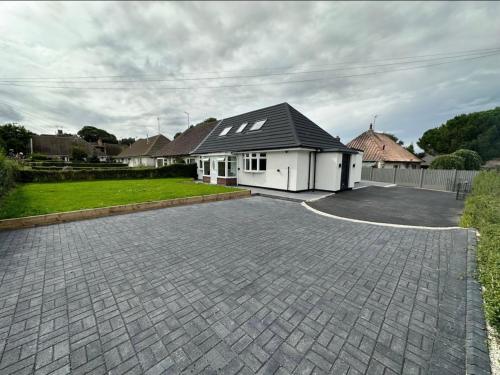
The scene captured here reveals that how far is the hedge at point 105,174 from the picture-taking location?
15.3 m

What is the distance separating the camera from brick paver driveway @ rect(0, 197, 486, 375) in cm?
194

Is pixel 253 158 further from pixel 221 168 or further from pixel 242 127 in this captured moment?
pixel 242 127

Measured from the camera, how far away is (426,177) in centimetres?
1638

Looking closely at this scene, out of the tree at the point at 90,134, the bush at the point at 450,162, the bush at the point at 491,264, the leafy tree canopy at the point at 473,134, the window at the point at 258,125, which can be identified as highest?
the tree at the point at 90,134

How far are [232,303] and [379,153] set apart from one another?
24.9 metres

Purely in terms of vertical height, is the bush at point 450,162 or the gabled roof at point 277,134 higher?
the gabled roof at point 277,134

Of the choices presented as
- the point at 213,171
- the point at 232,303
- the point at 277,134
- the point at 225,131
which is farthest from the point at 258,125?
the point at 232,303

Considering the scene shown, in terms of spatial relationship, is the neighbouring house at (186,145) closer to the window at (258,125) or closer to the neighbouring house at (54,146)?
the window at (258,125)

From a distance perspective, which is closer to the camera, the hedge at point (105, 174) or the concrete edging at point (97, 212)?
the concrete edging at point (97, 212)

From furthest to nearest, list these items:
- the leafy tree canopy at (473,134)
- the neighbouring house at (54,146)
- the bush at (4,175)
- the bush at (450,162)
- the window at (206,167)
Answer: the neighbouring house at (54,146) → the leafy tree canopy at (473,134) → the window at (206,167) → the bush at (450,162) → the bush at (4,175)

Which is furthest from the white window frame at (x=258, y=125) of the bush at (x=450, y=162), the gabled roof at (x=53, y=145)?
the gabled roof at (x=53, y=145)

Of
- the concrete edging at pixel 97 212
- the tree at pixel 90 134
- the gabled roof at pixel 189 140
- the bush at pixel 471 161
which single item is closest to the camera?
the concrete edging at pixel 97 212

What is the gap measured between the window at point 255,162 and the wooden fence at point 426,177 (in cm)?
1300

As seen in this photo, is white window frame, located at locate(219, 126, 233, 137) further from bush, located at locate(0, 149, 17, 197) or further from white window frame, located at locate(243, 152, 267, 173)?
bush, located at locate(0, 149, 17, 197)
